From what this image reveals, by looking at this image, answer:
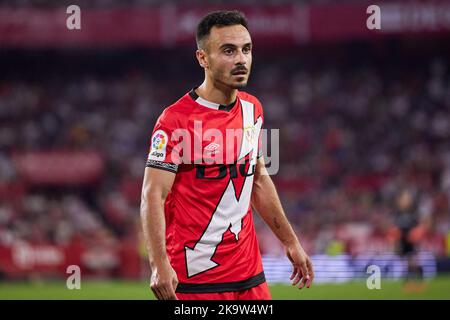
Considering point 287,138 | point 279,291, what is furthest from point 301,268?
point 287,138

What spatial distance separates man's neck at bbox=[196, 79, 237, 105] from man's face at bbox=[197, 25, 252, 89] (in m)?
0.10

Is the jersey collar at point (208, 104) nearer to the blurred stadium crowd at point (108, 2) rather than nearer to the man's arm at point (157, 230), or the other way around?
the man's arm at point (157, 230)

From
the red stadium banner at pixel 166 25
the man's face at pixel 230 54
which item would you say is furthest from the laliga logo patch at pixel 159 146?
the red stadium banner at pixel 166 25

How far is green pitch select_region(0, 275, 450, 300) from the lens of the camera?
13047mm

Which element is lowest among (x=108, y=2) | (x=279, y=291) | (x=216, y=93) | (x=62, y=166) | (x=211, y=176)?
(x=279, y=291)

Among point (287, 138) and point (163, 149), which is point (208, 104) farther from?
point (287, 138)

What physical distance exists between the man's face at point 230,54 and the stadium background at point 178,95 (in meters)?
13.1

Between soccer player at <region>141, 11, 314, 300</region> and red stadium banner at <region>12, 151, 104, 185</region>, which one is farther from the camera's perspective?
red stadium banner at <region>12, 151, 104, 185</region>

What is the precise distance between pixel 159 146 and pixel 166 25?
1931cm

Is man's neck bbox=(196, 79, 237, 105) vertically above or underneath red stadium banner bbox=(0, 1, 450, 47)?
underneath

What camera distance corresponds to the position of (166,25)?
23875 mm

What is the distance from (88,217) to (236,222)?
639 inches

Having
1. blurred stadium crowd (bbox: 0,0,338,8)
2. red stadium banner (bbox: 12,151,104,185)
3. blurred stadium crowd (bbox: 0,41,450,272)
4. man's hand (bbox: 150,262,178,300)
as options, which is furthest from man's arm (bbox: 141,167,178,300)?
blurred stadium crowd (bbox: 0,0,338,8)

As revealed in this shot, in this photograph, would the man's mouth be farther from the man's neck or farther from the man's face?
the man's neck
